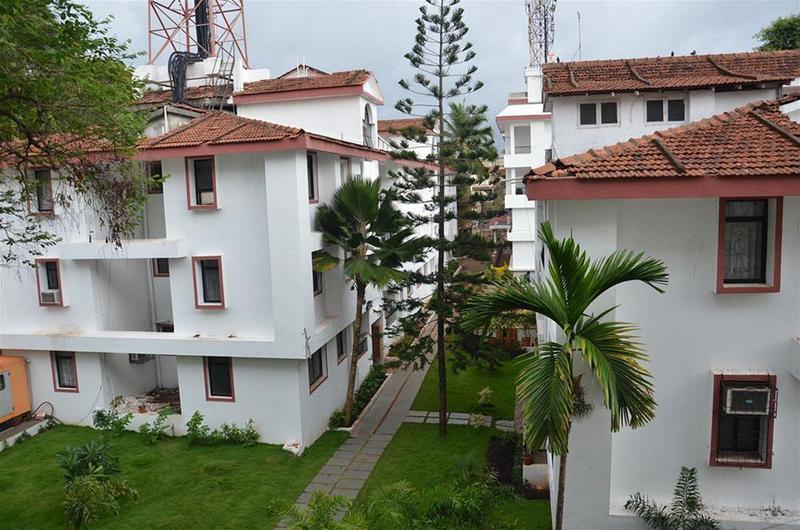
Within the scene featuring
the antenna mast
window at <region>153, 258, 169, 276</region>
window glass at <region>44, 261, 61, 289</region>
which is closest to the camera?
window glass at <region>44, 261, 61, 289</region>

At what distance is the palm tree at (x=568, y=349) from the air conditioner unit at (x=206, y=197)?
377 inches

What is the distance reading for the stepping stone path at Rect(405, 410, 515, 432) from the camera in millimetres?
15297

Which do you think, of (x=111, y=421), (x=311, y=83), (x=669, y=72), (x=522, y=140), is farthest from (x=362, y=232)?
(x=522, y=140)

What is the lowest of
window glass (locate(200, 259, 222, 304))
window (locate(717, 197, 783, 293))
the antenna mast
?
window glass (locate(200, 259, 222, 304))

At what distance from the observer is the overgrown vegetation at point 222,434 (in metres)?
14.2

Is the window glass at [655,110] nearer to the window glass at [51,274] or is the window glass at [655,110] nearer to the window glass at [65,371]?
the window glass at [51,274]

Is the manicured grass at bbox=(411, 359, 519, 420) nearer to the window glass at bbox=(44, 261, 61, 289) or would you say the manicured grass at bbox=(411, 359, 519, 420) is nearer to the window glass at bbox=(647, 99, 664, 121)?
the window glass at bbox=(647, 99, 664, 121)

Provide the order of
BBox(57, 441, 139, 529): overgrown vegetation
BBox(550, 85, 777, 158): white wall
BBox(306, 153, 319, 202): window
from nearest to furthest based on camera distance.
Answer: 1. BBox(57, 441, 139, 529): overgrown vegetation
2. BBox(550, 85, 777, 158): white wall
3. BBox(306, 153, 319, 202): window

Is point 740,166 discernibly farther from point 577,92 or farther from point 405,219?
point 405,219

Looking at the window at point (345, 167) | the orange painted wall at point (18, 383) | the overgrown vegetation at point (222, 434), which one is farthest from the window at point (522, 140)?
the orange painted wall at point (18, 383)

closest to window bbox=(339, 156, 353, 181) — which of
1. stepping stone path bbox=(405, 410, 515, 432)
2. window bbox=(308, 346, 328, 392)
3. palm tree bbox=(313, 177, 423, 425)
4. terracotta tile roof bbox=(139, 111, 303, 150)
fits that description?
palm tree bbox=(313, 177, 423, 425)

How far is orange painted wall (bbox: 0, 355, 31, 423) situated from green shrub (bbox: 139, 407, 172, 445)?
11.7 feet

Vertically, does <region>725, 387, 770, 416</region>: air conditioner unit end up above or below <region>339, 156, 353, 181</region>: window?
below

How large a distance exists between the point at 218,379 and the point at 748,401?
1132 centimetres
